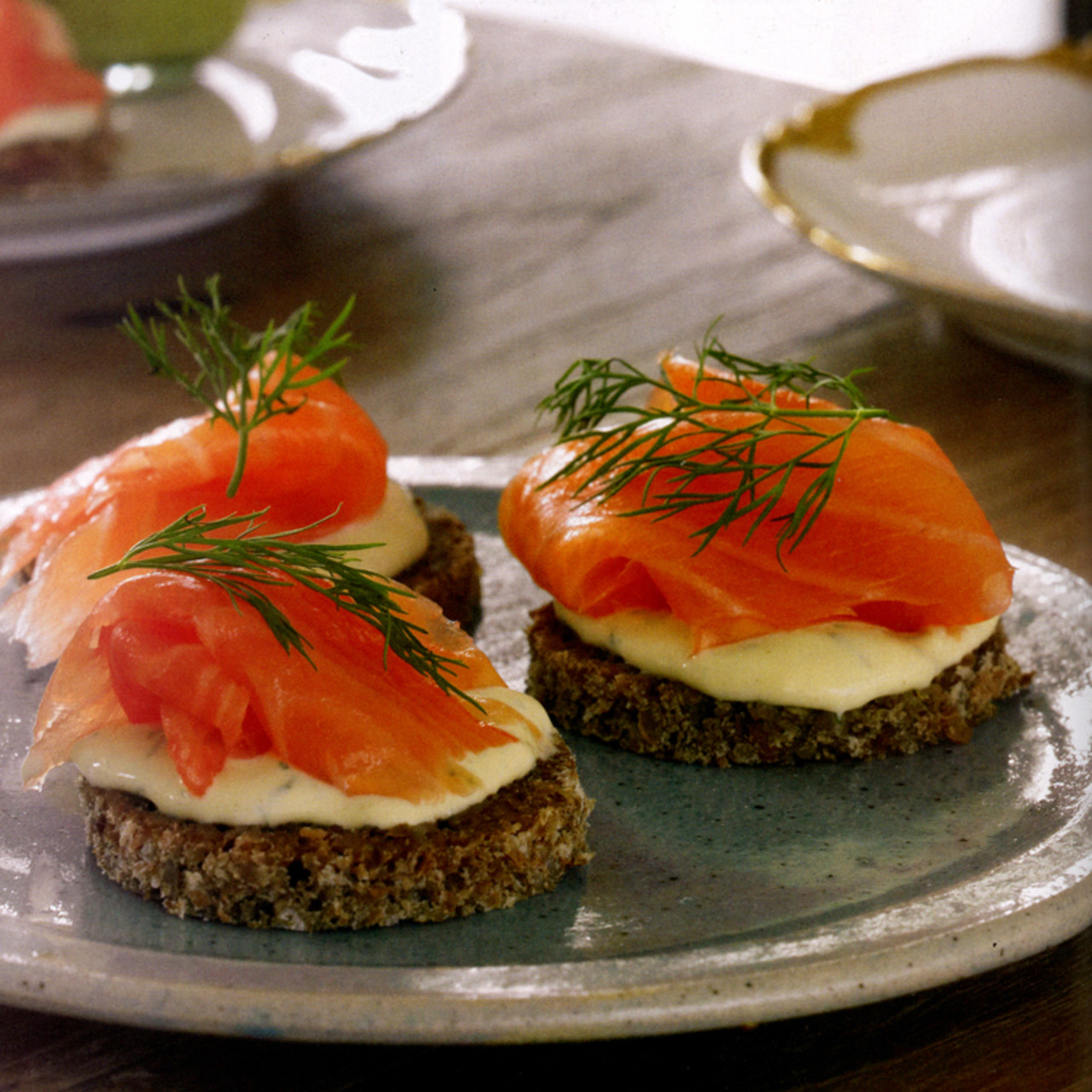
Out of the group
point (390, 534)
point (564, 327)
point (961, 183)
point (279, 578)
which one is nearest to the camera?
point (279, 578)

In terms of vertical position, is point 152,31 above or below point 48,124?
above

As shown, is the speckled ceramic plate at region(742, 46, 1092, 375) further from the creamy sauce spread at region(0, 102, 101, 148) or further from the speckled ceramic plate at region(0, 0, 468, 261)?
the creamy sauce spread at region(0, 102, 101, 148)

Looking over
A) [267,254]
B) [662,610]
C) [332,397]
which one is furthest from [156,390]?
[662,610]

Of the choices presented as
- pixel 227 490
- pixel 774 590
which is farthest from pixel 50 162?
pixel 774 590

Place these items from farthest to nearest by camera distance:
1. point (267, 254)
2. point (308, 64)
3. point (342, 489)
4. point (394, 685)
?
point (308, 64) < point (267, 254) < point (342, 489) < point (394, 685)

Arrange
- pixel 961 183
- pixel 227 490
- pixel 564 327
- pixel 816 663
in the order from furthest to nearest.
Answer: pixel 961 183, pixel 564 327, pixel 227 490, pixel 816 663

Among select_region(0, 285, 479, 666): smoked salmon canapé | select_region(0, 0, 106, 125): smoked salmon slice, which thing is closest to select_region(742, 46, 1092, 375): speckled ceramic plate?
select_region(0, 285, 479, 666): smoked salmon canapé

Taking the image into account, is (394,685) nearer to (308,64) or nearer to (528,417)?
(528,417)

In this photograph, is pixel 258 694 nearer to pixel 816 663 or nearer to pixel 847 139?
pixel 816 663

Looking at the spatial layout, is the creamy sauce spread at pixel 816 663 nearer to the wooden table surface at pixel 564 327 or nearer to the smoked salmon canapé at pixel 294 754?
the smoked salmon canapé at pixel 294 754
